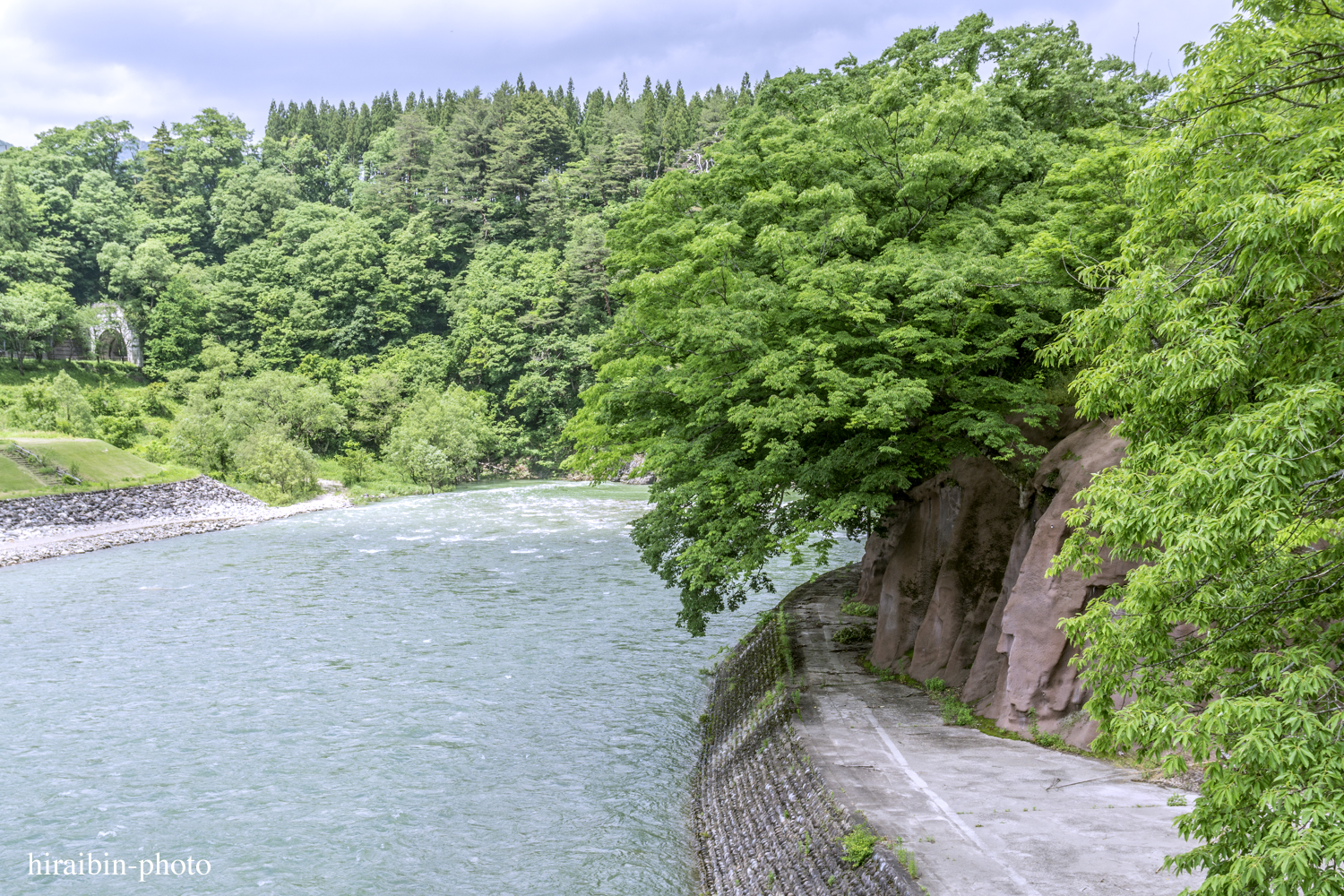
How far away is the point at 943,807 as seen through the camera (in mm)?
10211

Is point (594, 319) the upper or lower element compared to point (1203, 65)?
upper

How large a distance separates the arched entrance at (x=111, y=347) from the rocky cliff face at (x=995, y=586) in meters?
93.7

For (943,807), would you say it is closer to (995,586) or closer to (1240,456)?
(1240,456)

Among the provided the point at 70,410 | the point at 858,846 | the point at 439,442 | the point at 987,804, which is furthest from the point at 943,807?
the point at 70,410

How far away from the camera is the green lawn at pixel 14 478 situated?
43312 millimetres

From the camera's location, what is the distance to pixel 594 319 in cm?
7888

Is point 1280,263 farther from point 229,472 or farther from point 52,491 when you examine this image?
point 229,472

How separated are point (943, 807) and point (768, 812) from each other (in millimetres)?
2879

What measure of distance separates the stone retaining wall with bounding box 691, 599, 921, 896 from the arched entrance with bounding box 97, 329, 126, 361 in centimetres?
9277

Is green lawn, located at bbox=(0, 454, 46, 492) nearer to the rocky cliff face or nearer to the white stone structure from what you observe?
the rocky cliff face

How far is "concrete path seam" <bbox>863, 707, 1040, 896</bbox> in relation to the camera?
27.5 feet

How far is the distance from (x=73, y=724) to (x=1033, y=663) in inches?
780

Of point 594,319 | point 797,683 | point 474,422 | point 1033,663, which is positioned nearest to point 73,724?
point 797,683

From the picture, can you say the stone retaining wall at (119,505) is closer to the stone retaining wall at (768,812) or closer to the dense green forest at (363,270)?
the dense green forest at (363,270)
